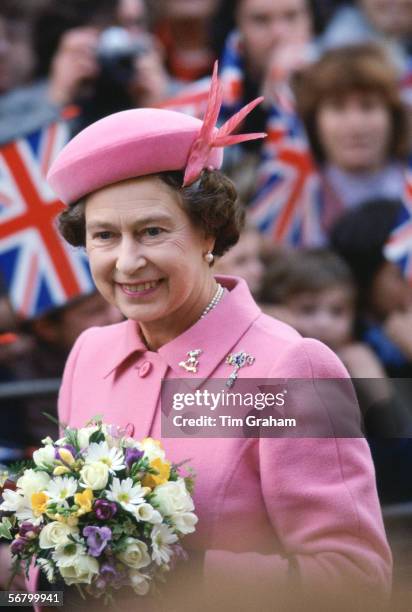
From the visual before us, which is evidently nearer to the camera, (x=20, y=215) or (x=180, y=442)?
(x=180, y=442)

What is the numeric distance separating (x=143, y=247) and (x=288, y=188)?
2.20m

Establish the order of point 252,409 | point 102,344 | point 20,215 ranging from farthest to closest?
point 20,215 < point 102,344 < point 252,409

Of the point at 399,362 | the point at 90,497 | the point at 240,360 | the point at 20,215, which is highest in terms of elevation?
the point at 20,215

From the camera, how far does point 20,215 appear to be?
13.9 feet

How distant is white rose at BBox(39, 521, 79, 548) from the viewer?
2.05 meters

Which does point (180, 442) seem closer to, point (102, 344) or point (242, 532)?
point (242, 532)

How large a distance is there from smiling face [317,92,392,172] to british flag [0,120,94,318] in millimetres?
919

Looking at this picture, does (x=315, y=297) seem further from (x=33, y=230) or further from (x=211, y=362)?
(x=211, y=362)

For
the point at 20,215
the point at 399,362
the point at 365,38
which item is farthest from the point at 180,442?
the point at 365,38

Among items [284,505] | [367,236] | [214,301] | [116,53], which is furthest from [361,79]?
[284,505]

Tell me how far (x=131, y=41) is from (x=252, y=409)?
7.95ft

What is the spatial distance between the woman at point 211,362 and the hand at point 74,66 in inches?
80.3

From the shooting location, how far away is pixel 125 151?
86.3 inches

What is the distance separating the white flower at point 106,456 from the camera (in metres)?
2.08
